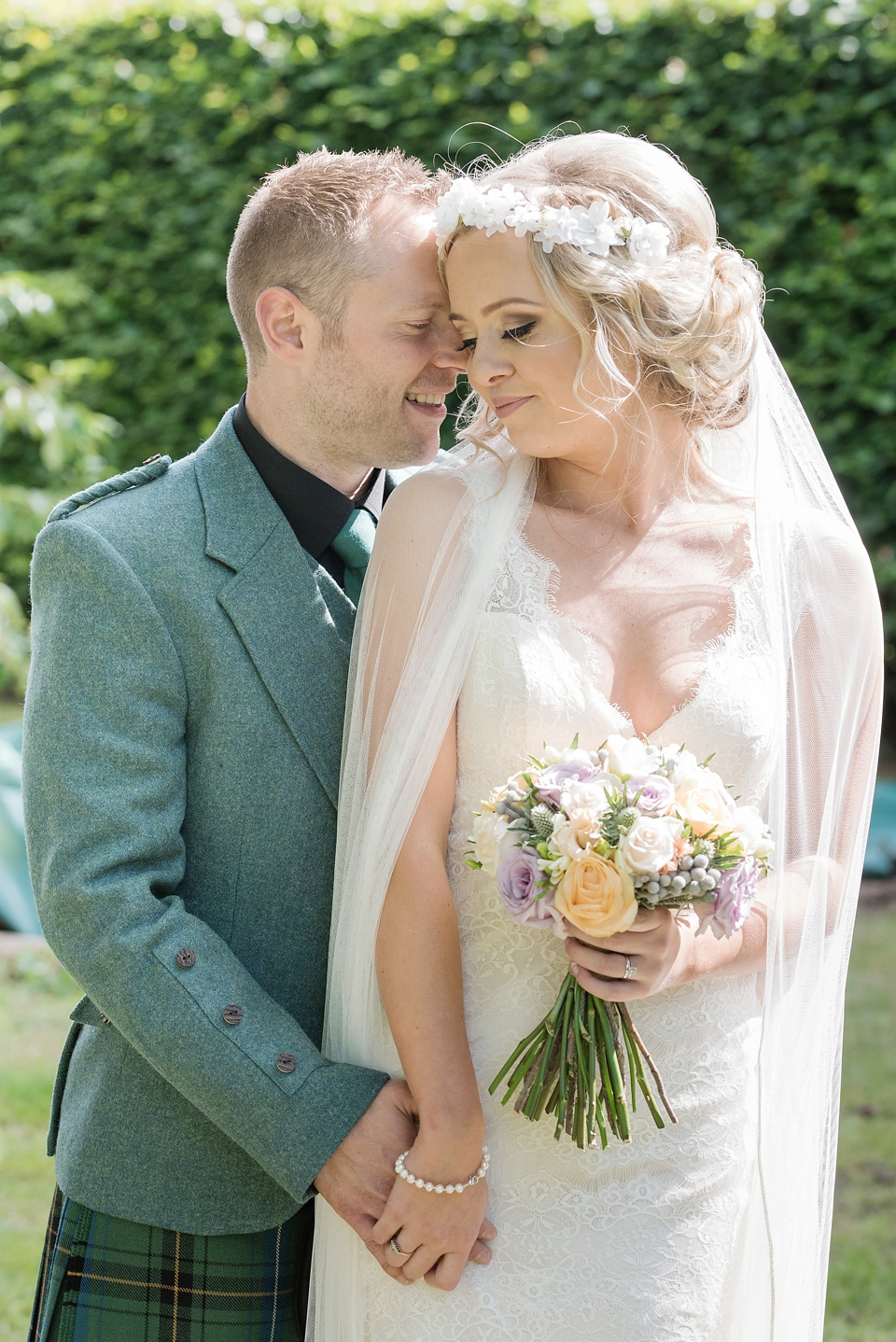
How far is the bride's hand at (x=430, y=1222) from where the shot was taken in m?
1.88

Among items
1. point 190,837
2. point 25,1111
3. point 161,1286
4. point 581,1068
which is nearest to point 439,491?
point 190,837

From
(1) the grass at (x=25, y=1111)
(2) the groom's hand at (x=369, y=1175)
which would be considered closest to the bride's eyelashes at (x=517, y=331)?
(2) the groom's hand at (x=369, y=1175)

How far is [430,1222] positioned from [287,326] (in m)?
1.48

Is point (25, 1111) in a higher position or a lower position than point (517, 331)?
lower

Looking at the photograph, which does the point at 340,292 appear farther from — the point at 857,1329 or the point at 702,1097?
the point at 857,1329

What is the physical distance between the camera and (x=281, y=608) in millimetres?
2123

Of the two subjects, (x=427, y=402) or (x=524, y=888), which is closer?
(x=524, y=888)

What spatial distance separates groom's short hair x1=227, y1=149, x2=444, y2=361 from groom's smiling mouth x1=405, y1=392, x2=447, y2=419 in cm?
18

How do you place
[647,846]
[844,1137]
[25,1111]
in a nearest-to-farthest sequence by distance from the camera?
[647,846] < [844,1137] < [25,1111]

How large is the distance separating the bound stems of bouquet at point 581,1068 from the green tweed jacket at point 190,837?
10.0 inches

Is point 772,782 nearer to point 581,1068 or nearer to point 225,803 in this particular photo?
point 581,1068

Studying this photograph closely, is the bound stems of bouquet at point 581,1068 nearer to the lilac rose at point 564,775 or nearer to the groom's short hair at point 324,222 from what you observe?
the lilac rose at point 564,775

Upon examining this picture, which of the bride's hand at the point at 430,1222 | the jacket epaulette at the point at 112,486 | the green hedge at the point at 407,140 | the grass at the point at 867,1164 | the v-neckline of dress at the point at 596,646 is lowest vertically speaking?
the grass at the point at 867,1164

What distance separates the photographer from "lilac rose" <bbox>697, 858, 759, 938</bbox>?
1780 mm
